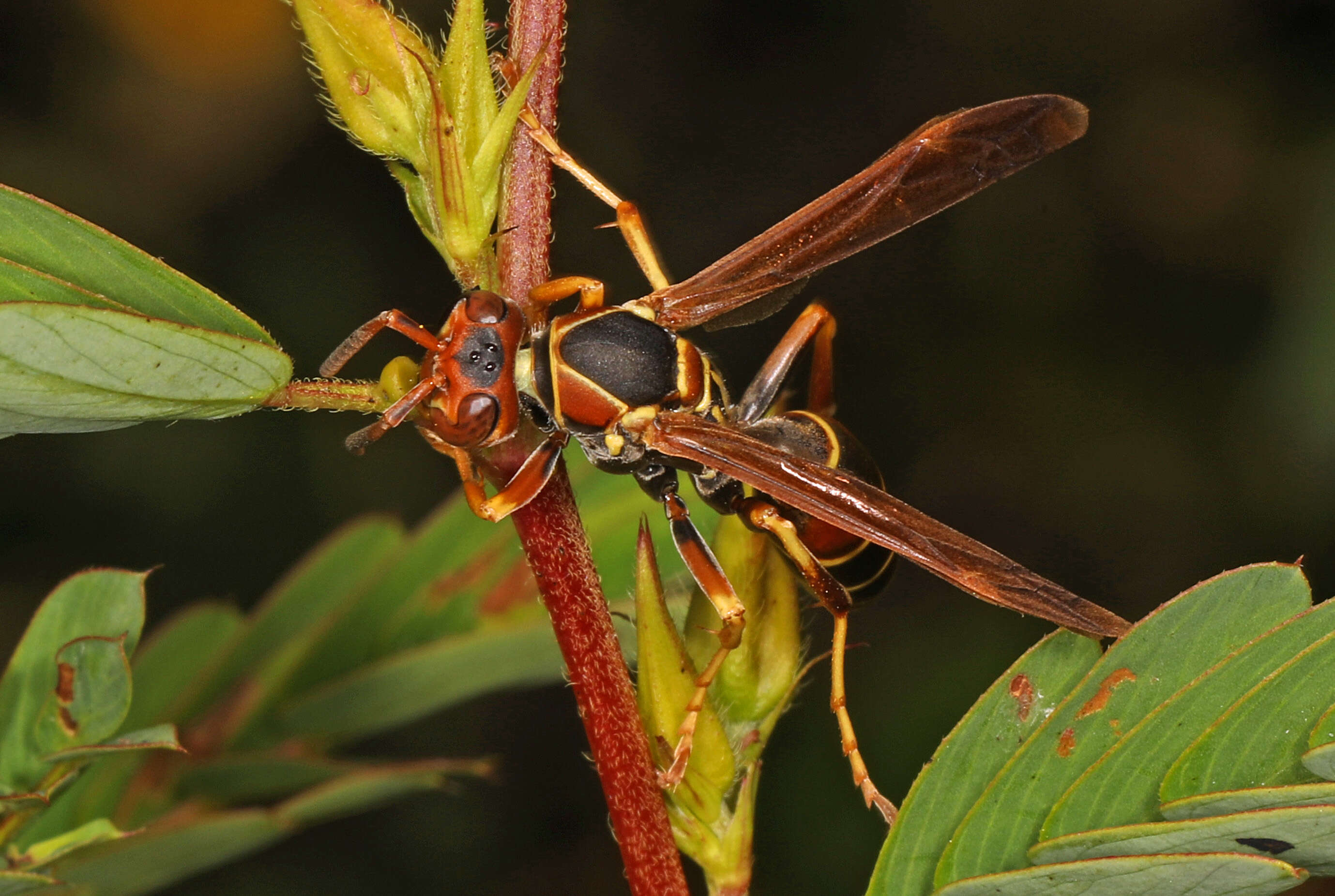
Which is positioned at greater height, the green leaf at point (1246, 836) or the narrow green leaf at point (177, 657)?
the narrow green leaf at point (177, 657)

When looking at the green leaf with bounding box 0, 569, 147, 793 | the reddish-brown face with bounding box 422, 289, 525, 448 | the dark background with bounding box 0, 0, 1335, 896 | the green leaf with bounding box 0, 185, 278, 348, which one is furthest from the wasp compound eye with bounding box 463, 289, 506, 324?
the dark background with bounding box 0, 0, 1335, 896

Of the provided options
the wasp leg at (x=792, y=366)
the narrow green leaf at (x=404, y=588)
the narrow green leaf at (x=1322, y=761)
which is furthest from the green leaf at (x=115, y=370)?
the wasp leg at (x=792, y=366)

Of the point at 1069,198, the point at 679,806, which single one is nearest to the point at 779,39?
the point at 1069,198

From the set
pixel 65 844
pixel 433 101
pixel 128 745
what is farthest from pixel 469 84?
pixel 65 844

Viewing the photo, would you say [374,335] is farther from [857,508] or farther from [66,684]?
[857,508]

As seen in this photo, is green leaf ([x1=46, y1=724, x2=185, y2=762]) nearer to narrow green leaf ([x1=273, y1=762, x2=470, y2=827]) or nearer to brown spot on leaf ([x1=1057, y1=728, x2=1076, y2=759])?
narrow green leaf ([x1=273, y1=762, x2=470, y2=827])

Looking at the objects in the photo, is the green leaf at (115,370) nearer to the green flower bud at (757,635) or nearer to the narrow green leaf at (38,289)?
the narrow green leaf at (38,289)

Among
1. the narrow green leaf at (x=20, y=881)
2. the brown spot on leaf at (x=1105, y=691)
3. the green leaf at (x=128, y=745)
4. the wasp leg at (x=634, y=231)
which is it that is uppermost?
the wasp leg at (x=634, y=231)
